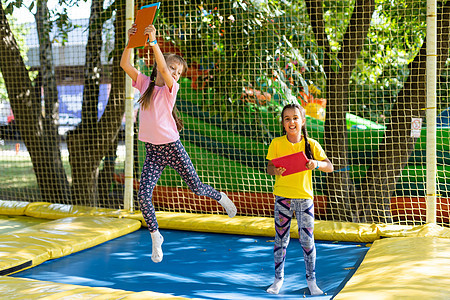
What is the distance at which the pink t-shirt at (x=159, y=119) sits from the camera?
2713 millimetres

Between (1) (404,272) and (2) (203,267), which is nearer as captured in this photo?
(1) (404,272)

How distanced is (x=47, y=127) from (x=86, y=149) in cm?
59

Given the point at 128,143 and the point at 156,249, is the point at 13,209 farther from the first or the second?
the point at 156,249

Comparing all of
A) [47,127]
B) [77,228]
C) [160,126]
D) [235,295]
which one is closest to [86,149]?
[47,127]

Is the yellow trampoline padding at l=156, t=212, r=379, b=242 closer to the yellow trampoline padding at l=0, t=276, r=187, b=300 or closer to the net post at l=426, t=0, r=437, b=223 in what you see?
the net post at l=426, t=0, r=437, b=223

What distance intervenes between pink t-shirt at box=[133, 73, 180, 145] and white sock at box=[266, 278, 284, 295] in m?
1.01

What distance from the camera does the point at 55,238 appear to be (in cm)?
328

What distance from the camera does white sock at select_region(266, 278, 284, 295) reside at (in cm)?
243

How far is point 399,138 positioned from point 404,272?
2.11m

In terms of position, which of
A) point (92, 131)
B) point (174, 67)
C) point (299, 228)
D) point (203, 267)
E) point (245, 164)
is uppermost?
point (174, 67)

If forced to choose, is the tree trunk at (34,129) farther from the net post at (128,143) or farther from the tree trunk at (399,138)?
the tree trunk at (399,138)

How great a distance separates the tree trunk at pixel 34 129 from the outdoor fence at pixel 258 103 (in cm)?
1

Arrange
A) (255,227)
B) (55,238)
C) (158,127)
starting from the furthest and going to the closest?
1. (255,227)
2. (55,238)
3. (158,127)

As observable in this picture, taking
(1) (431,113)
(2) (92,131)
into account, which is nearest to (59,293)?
(1) (431,113)
